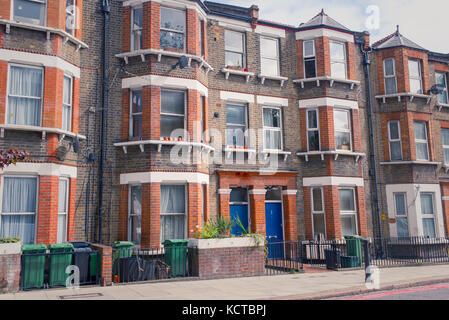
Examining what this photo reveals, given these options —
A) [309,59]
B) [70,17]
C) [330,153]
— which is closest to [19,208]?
[70,17]

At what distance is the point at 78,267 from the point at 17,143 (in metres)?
4.15

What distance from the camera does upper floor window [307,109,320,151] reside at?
55.5ft

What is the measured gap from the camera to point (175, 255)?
1159 centimetres

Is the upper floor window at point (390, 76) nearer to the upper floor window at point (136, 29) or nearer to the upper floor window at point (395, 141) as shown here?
the upper floor window at point (395, 141)

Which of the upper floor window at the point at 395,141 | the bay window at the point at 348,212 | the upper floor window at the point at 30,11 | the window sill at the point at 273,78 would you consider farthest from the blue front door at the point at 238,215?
the upper floor window at the point at 30,11

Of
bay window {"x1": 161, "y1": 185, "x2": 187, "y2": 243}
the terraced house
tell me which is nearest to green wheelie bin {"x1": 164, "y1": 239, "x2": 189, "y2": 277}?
the terraced house

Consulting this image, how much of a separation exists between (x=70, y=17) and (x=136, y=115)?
3.92 metres

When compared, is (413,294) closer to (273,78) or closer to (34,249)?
(34,249)

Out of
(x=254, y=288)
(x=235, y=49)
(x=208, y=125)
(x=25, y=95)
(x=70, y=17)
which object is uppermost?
(x=235, y=49)

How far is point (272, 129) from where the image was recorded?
16656 millimetres

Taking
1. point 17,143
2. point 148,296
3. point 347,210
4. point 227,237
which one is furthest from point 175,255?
point 347,210

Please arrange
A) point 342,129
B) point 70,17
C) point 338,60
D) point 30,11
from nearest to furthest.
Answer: point 30,11 → point 70,17 → point 342,129 → point 338,60

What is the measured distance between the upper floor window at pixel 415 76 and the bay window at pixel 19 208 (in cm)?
1718
